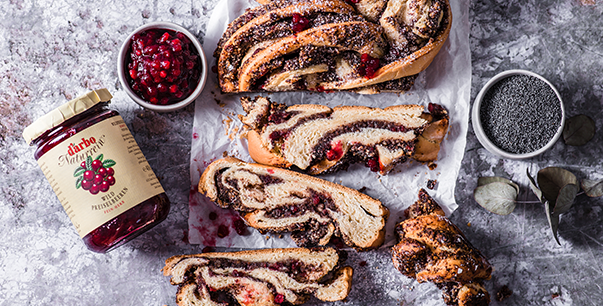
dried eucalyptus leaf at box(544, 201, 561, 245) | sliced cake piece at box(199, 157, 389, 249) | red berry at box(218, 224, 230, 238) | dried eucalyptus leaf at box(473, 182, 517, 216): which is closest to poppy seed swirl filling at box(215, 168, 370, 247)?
sliced cake piece at box(199, 157, 389, 249)

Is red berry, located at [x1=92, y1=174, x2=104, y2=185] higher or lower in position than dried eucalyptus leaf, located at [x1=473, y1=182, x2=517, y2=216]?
higher

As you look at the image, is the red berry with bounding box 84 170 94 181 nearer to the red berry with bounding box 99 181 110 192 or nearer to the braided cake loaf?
the red berry with bounding box 99 181 110 192

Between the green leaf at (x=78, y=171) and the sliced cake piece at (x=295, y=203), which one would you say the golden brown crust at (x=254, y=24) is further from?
the green leaf at (x=78, y=171)

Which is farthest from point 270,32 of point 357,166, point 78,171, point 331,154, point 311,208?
point 78,171

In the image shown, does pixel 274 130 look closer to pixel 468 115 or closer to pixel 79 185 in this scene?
pixel 79 185

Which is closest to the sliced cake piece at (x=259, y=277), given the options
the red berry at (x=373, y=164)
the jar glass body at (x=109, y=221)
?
the jar glass body at (x=109, y=221)
